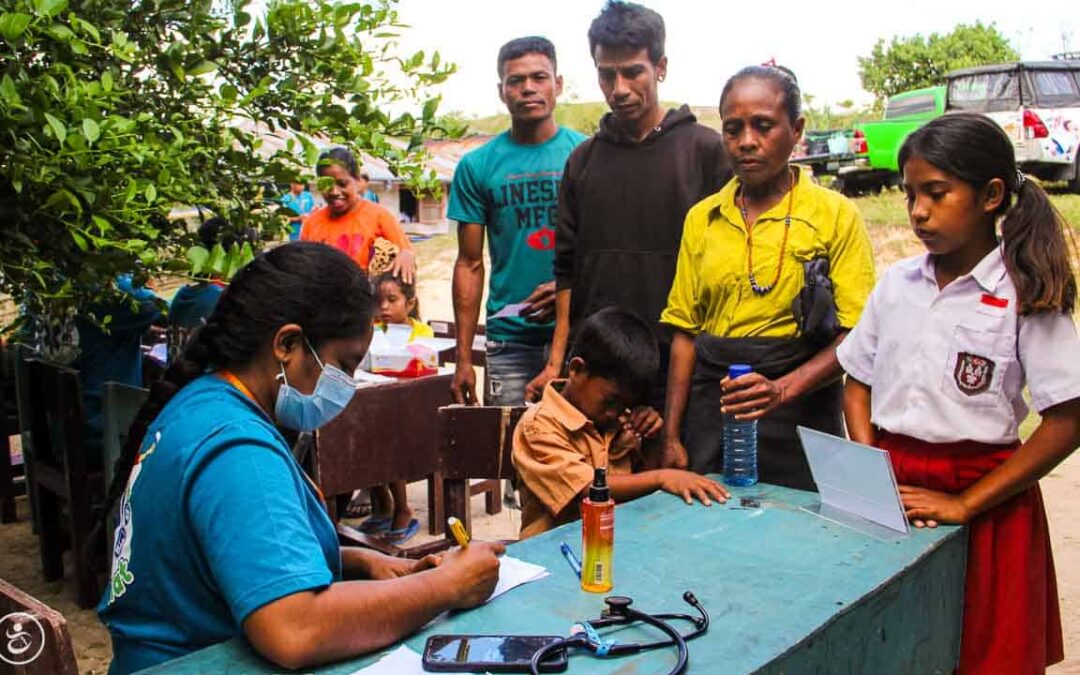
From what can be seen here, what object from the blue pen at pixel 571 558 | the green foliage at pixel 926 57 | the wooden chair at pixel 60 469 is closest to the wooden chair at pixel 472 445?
the blue pen at pixel 571 558

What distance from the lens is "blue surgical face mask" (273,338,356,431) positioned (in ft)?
6.08

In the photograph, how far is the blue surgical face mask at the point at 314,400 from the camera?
1853mm

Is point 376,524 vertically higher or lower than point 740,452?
lower

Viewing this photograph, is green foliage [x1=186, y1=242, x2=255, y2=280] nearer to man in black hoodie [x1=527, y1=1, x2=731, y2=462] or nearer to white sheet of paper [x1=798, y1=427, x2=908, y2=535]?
man in black hoodie [x1=527, y1=1, x2=731, y2=462]

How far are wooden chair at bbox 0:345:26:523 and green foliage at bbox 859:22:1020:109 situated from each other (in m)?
25.7

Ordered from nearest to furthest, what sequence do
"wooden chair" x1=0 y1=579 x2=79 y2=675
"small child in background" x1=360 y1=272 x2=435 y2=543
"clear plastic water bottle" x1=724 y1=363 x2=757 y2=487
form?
"wooden chair" x1=0 y1=579 x2=79 y2=675
"clear plastic water bottle" x1=724 y1=363 x2=757 y2=487
"small child in background" x1=360 y1=272 x2=435 y2=543

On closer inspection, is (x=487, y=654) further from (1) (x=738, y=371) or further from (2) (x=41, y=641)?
(1) (x=738, y=371)

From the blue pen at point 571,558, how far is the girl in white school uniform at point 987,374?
0.82 metres

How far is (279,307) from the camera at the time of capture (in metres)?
1.79

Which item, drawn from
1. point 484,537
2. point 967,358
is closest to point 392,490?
point 484,537

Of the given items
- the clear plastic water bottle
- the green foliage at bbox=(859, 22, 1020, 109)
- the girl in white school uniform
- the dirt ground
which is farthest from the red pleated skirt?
the green foliage at bbox=(859, 22, 1020, 109)

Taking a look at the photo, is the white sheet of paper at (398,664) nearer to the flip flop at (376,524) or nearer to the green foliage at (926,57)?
the flip flop at (376,524)

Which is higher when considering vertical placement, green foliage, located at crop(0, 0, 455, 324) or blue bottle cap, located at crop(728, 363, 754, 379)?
green foliage, located at crop(0, 0, 455, 324)

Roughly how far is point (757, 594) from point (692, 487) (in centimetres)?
63
